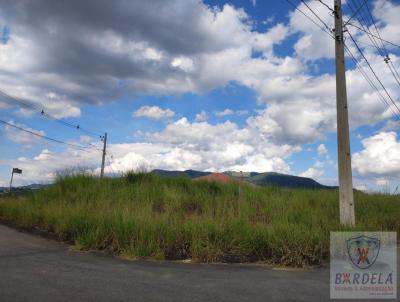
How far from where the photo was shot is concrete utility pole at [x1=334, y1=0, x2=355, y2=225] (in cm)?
1070

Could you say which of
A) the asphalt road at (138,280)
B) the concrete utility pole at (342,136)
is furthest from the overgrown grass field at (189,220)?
the asphalt road at (138,280)

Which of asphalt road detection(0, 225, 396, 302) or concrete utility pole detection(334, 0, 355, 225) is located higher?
concrete utility pole detection(334, 0, 355, 225)

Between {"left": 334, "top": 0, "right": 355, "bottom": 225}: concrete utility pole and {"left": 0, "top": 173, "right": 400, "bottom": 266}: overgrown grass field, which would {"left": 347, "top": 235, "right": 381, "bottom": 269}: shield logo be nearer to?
{"left": 0, "top": 173, "right": 400, "bottom": 266}: overgrown grass field

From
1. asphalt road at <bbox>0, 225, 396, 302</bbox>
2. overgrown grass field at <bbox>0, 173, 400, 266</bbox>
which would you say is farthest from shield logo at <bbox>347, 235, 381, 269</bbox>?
asphalt road at <bbox>0, 225, 396, 302</bbox>

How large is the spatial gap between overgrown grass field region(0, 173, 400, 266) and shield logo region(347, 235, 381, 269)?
20.0 inches

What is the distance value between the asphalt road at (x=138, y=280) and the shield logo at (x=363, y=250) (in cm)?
97

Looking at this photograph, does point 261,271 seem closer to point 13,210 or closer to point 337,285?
point 337,285

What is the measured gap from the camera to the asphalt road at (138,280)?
186 inches

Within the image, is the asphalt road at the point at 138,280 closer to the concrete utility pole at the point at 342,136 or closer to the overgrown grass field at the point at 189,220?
the overgrown grass field at the point at 189,220

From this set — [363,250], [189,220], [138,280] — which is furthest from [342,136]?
[138,280]

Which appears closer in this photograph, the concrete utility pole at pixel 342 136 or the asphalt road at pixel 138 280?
the asphalt road at pixel 138 280

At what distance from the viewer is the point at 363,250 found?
7.93 meters

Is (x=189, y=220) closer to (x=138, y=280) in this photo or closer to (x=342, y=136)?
(x=138, y=280)

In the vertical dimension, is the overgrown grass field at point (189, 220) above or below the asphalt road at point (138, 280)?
above
